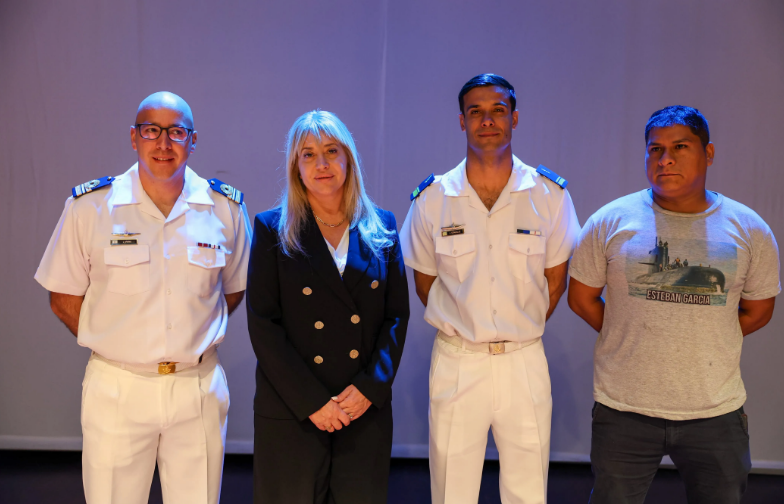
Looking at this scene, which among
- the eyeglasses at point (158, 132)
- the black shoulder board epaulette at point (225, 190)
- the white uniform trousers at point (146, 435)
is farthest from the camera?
the black shoulder board epaulette at point (225, 190)

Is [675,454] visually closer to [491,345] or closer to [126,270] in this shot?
[491,345]

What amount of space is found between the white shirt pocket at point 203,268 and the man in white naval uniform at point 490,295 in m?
0.88

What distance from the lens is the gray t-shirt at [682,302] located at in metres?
2.23

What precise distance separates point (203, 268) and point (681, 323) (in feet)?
6.30

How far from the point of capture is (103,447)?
225 centimetres

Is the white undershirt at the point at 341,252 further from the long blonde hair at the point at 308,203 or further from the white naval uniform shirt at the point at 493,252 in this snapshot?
the white naval uniform shirt at the point at 493,252

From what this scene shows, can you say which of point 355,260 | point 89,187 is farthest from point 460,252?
point 89,187

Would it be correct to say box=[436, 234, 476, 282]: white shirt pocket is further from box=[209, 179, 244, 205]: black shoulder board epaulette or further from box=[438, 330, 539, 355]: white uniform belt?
box=[209, 179, 244, 205]: black shoulder board epaulette

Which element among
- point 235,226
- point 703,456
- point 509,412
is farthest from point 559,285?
point 235,226

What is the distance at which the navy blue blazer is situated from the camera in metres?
2.06

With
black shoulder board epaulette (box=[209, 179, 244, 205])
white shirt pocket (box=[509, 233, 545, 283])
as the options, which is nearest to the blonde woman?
black shoulder board epaulette (box=[209, 179, 244, 205])

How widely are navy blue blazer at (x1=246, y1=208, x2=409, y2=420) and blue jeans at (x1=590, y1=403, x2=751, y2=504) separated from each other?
0.96 m

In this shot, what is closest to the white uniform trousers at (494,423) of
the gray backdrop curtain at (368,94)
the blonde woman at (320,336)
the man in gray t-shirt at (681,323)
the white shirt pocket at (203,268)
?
the man in gray t-shirt at (681,323)

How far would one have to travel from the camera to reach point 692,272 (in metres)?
2.23
